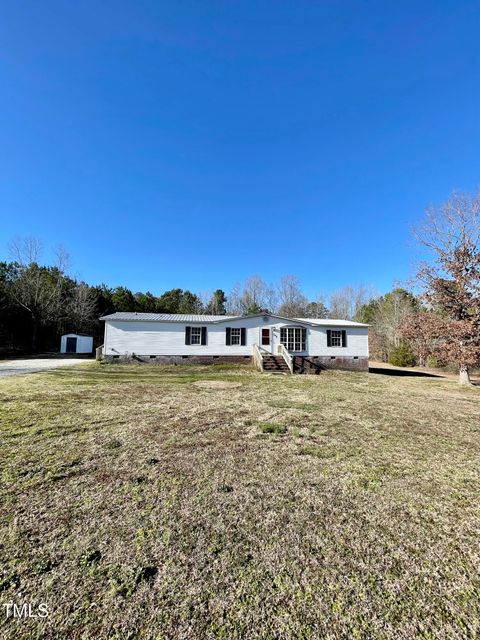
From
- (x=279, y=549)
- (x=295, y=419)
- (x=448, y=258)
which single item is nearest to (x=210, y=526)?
(x=279, y=549)

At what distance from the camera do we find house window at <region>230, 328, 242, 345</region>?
59.3 ft

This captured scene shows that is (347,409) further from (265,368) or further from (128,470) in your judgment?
(265,368)

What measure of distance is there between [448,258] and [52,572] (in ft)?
54.6

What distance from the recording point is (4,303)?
2670cm

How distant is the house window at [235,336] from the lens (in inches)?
711

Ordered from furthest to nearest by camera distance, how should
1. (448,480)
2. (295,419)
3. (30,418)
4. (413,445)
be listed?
(295,419) < (30,418) < (413,445) < (448,480)

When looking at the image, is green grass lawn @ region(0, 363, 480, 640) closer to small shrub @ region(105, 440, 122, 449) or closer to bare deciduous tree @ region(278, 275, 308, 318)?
small shrub @ region(105, 440, 122, 449)

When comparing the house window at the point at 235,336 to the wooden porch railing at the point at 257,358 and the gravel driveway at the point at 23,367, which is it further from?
the gravel driveway at the point at 23,367

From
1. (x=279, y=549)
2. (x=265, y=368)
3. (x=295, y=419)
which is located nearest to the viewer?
(x=279, y=549)

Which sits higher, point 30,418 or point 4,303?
point 4,303

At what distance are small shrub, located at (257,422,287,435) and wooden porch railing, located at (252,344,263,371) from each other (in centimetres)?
1016

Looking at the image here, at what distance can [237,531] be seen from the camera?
7.99 ft

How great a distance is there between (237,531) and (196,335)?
15577mm

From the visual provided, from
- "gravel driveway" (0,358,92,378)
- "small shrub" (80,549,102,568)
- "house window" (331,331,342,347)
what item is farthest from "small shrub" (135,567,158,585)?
"house window" (331,331,342,347)
